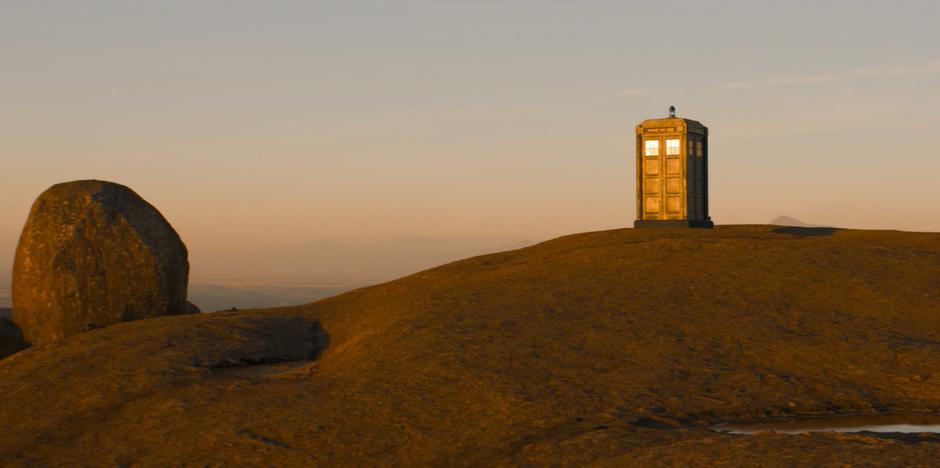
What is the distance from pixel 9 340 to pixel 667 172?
19.6 m

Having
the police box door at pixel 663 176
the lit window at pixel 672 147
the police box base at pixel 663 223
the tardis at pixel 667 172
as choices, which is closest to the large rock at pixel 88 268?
the police box base at pixel 663 223

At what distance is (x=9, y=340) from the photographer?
21938 millimetres

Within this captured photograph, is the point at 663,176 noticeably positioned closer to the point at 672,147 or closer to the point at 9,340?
the point at 672,147

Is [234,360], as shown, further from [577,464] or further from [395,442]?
[577,464]

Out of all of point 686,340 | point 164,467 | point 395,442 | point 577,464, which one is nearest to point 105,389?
point 164,467

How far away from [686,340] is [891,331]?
12.5ft

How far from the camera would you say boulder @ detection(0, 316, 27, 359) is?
71.8 ft

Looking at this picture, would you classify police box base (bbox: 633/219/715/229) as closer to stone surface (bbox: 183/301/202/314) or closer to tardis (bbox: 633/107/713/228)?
tardis (bbox: 633/107/713/228)

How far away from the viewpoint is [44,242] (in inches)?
858

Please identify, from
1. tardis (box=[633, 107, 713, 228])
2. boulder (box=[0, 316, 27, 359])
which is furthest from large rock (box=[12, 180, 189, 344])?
tardis (box=[633, 107, 713, 228])

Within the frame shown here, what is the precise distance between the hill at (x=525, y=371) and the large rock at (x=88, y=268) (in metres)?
1.89

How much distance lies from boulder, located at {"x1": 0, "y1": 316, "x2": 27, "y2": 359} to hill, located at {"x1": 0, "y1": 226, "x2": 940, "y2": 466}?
143 inches

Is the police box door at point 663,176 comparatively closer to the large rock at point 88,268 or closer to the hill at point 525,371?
the hill at point 525,371

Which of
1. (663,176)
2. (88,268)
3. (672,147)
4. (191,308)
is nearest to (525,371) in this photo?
(88,268)
